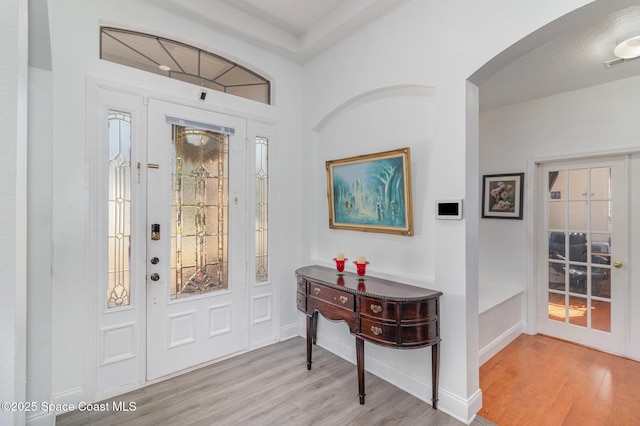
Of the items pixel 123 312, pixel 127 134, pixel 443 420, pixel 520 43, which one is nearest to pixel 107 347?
pixel 123 312

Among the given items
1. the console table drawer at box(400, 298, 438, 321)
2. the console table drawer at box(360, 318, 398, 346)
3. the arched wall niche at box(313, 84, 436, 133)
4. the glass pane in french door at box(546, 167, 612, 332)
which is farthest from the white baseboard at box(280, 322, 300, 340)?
the glass pane in french door at box(546, 167, 612, 332)

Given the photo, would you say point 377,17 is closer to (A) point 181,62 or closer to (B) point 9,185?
(A) point 181,62

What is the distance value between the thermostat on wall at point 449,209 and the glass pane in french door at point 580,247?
97.6 inches

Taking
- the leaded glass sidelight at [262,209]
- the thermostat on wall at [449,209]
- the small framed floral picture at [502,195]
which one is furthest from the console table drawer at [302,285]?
the small framed floral picture at [502,195]

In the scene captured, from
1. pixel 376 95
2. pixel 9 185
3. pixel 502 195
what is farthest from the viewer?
pixel 502 195

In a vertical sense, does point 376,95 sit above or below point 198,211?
above

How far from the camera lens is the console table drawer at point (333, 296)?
93.5 inches

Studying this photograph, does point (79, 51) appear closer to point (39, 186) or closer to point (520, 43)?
point (39, 186)

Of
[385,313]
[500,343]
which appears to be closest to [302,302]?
[385,313]

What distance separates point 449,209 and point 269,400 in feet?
6.80

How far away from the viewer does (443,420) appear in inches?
83.5

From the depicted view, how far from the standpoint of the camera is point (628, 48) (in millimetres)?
2434

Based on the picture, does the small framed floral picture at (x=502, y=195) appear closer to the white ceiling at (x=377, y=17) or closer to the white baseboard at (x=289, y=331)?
the white ceiling at (x=377, y=17)

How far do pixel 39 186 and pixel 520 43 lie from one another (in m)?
3.32
